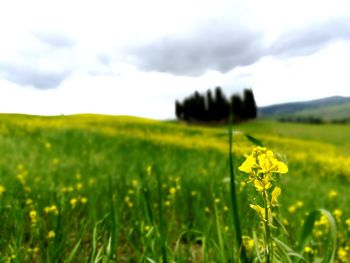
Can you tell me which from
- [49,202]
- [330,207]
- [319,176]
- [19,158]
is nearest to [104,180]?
[49,202]

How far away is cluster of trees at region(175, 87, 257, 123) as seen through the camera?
65.7 m

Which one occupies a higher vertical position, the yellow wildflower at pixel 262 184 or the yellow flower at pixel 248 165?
the yellow flower at pixel 248 165

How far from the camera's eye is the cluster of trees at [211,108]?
65.7 meters

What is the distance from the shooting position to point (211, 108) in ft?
218

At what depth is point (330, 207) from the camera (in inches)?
223

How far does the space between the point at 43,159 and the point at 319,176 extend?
7.96 meters

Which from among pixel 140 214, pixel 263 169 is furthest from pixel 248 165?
pixel 140 214

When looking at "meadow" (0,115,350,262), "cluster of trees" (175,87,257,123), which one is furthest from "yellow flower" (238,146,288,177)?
"cluster of trees" (175,87,257,123)

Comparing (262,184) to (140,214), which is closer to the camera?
(262,184)

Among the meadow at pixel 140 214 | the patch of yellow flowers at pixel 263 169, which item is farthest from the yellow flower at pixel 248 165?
the meadow at pixel 140 214

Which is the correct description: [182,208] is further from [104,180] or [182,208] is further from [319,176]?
[319,176]

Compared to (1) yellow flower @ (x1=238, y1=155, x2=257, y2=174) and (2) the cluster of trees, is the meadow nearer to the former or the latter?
(1) yellow flower @ (x1=238, y1=155, x2=257, y2=174)

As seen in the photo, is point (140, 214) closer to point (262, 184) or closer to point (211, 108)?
point (262, 184)

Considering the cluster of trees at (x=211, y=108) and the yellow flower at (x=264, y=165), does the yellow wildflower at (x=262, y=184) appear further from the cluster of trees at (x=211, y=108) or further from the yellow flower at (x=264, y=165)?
the cluster of trees at (x=211, y=108)
